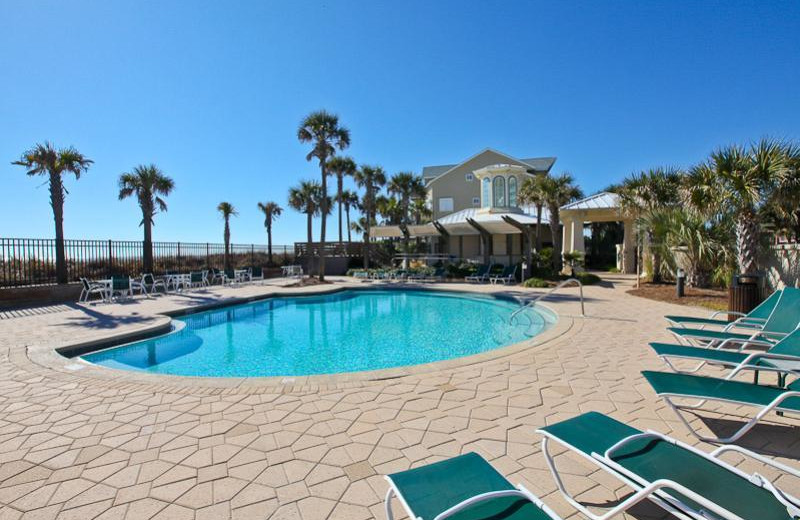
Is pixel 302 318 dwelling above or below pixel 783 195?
below

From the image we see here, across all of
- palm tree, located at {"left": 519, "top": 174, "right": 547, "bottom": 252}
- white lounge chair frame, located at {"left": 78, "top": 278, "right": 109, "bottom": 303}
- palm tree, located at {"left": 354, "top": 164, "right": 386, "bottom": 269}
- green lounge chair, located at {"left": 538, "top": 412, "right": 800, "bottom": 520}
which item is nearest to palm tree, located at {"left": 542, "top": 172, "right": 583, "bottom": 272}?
palm tree, located at {"left": 519, "top": 174, "right": 547, "bottom": 252}

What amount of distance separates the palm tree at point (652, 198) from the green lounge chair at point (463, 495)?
16352 millimetres

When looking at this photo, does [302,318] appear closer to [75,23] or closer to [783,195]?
[75,23]

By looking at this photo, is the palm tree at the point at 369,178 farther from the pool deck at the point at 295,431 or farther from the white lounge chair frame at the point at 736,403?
the white lounge chair frame at the point at 736,403

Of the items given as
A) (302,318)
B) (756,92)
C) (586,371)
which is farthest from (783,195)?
(302,318)

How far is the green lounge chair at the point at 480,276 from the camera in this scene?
62.0 feet

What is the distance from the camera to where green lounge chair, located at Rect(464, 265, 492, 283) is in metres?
18.9

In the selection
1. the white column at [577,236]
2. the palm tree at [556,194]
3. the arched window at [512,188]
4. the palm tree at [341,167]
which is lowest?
the white column at [577,236]

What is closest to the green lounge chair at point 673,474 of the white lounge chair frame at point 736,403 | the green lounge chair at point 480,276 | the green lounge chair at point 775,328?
the white lounge chair frame at point 736,403

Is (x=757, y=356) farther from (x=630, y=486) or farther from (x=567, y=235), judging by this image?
(x=567, y=235)

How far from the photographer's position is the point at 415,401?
159 inches

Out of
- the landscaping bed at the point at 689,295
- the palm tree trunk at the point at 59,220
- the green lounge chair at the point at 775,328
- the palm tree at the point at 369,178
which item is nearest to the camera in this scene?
the green lounge chair at the point at 775,328

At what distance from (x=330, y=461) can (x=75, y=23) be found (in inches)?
424

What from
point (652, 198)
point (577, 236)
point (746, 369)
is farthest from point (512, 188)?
point (746, 369)
